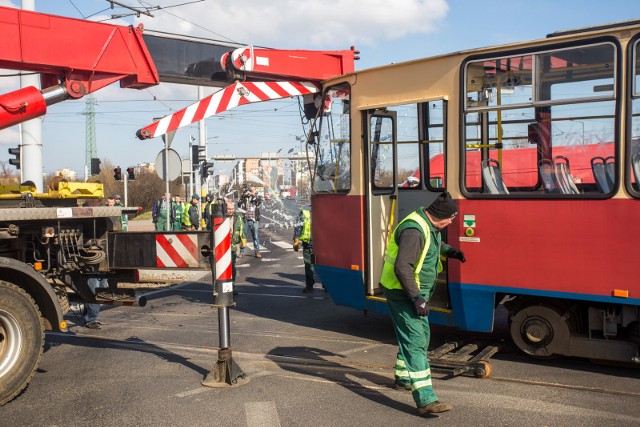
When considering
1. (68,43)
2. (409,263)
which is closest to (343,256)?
(409,263)

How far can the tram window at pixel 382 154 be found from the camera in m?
8.26

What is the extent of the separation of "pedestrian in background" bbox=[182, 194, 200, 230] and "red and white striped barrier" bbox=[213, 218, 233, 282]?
14.5 m

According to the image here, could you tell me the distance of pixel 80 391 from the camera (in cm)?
627

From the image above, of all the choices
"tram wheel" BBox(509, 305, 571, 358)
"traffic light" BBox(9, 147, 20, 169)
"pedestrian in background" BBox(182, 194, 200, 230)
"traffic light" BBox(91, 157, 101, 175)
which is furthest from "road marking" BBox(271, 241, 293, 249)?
"tram wheel" BBox(509, 305, 571, 358)

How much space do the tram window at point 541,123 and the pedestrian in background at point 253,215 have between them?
42.8ft

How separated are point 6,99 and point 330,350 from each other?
434 cm

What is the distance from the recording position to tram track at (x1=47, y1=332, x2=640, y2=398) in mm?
6191

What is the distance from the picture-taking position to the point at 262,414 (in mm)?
5535

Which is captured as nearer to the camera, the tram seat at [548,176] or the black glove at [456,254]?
the black glove at [456,254]

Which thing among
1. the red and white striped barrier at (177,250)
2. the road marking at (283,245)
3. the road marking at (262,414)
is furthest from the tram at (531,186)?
the road marking at (283,245)

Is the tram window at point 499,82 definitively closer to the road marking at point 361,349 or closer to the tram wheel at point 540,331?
the tram wheel at point 540,331

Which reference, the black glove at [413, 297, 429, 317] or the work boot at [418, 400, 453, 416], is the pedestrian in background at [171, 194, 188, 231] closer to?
the black glove at [413, 297, 429, 317]

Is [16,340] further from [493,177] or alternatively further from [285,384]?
[493,177]

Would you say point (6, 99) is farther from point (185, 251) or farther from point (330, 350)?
point (330, 350)
